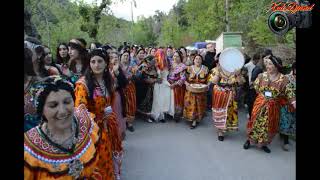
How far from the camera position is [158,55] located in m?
8.63

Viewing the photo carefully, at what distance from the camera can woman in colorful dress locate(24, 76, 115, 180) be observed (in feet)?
7.88

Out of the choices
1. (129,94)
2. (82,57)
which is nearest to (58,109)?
(82,57)

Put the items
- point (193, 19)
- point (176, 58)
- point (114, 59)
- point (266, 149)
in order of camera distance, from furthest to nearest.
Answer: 1. point (193, 19)
2. point (176, 58)
3. point (266, 149)
4. point (114, 59)

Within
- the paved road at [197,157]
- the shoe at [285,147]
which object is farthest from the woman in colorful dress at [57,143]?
the shoe at [285,147]

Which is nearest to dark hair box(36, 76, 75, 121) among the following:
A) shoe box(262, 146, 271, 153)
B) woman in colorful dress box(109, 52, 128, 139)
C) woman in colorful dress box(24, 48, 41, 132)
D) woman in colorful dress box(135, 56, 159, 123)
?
woman in colorful dress box(24, 48, 41, 132)

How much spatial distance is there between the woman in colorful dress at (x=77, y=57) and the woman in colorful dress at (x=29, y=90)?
0.78 meters

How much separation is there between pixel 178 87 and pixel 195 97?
2.11 feet

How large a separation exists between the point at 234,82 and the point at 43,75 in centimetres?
409

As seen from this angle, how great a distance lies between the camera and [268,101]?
6.03m

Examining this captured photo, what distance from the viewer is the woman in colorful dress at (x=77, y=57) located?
4343 millimetres

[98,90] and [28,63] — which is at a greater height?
[28,63]

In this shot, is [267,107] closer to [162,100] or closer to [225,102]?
[225,102]

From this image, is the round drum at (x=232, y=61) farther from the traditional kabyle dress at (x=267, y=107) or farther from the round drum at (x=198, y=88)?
the round drum at (x=198, y=88)

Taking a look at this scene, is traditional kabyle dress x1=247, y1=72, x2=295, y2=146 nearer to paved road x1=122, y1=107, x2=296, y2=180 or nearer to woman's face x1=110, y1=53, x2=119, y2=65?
paved road x1=122, y1=107, x2=296, y2=180
